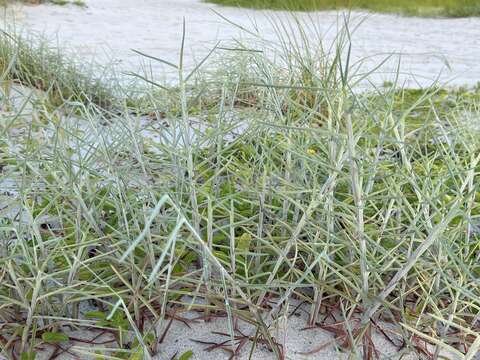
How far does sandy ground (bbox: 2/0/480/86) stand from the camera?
463 cm

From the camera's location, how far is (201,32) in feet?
21.2

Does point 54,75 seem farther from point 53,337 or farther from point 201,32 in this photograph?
point 201,32

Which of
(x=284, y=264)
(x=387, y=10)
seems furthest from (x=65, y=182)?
(x=387, y=10)

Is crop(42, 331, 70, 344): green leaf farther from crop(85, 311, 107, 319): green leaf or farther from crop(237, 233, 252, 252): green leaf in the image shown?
crop(237, 233, 252, 252): green leaf

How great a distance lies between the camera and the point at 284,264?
113cm

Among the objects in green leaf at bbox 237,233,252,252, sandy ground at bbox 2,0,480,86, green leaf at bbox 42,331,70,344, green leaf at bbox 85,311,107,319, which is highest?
green leaf at bbox 237,233,252,252

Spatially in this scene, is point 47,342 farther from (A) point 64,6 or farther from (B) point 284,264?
(A) point 64,6

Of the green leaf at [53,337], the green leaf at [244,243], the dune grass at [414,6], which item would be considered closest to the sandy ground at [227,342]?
the green leaf at [53,337]

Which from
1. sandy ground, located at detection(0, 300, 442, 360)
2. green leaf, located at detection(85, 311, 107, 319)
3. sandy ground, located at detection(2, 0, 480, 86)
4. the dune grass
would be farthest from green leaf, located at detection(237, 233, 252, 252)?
the dune grass

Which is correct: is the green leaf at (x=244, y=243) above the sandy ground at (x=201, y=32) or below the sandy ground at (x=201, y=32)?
above

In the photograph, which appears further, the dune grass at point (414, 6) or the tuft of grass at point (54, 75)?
the dune grass at point (414, 6)

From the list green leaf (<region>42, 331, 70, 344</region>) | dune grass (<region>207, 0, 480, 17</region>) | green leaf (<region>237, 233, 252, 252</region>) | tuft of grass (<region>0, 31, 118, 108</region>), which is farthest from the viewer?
dune grass (<region>207, 0, 480, 17</region>)

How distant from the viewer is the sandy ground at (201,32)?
4.63 meters

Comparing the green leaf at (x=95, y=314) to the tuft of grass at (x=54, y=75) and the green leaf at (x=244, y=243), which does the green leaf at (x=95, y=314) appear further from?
the tuft of grass at (x=54, y=75)
